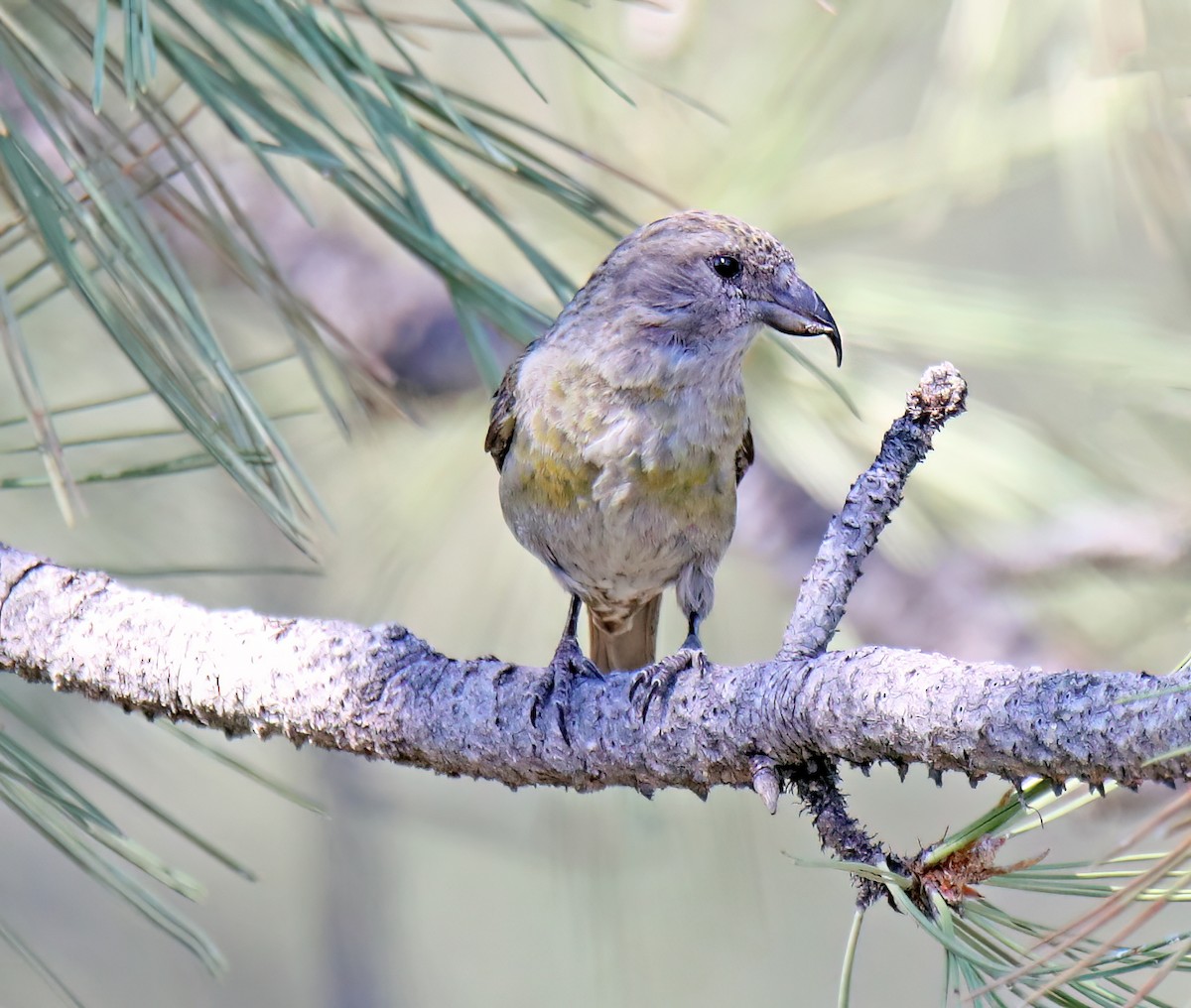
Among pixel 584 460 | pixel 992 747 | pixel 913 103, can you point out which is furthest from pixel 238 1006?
pixel 992 747

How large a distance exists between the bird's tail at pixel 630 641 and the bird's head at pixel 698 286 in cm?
88

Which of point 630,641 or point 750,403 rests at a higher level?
point 750,403

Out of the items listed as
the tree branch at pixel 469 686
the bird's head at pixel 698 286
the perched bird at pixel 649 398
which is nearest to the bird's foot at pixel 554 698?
the tree branch at pixel 469 686

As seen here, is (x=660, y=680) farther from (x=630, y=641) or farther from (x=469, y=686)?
(x=630, y=641)

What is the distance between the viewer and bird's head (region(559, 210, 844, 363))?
2666 millimetres

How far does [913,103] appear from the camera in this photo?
15.4 feet

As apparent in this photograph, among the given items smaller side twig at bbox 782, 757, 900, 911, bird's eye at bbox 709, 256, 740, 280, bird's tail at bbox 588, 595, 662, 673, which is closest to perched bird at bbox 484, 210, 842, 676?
bird's eye at bbox 709, 256, 740, 280

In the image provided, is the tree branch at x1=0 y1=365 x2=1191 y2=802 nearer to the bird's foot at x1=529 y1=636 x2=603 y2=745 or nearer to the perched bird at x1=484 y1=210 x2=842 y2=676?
the bird's foot at x1=529 y1=636 x2=603 y2=745

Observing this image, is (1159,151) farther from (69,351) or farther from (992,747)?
(69,351)

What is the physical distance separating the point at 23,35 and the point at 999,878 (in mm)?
1495

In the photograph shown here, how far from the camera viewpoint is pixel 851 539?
1582 millimetres

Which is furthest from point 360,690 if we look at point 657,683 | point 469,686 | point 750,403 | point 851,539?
point 750,403

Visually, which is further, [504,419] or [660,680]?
[504,419]

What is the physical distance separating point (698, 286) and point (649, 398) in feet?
0.85
